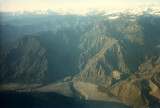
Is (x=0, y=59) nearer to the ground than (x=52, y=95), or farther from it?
farther from it

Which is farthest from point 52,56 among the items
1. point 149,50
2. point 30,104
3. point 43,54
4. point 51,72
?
point 149,50

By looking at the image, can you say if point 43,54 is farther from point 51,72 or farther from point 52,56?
point 51,72

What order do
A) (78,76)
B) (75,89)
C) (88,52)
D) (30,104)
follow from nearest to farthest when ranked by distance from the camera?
(30,104) < (75,89) < (78,76) < (88,52)

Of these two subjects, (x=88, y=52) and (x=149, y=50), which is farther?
(x=88, y=52)

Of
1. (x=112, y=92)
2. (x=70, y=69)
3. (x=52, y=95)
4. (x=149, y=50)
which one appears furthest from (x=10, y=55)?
(x=149, y=50)

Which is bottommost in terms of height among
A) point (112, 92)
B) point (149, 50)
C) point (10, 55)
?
point (112, 92)

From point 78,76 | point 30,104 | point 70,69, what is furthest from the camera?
point 70,69

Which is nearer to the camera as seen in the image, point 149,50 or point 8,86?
point 8,86

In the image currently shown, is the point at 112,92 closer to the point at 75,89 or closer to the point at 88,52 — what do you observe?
the point at 75,89

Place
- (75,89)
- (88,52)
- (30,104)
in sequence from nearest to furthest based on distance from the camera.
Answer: (30,104)
(75,89)
(88,52)
